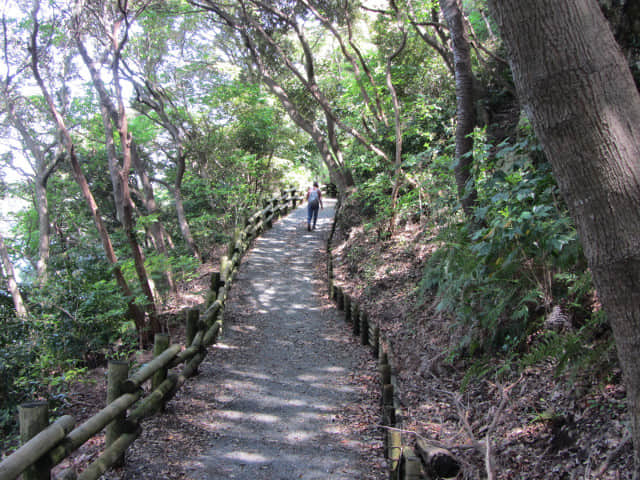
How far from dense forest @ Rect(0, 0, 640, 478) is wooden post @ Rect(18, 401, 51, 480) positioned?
340cm

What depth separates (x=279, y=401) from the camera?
6.32 metres

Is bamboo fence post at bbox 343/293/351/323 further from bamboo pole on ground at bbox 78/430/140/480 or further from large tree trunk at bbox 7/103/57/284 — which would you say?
large tree trunk at bbox 7/103/57/284

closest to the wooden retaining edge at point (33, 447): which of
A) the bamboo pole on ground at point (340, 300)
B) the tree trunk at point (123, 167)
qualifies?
the tree trunk at point (123, 167)

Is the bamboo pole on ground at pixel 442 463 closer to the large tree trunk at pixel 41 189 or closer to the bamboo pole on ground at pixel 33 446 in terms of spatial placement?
the bamboo pole on ground at pixel 33 446

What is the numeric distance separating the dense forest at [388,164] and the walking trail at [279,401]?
1468mm

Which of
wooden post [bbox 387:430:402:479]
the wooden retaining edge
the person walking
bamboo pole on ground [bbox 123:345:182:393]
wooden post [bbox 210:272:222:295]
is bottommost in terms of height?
wooden post [bbox 387:430:402:479]

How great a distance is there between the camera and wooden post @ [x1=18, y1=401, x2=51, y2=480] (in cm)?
316

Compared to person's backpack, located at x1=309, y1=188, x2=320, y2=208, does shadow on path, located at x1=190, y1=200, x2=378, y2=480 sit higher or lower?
lower

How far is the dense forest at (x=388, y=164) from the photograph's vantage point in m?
1.84

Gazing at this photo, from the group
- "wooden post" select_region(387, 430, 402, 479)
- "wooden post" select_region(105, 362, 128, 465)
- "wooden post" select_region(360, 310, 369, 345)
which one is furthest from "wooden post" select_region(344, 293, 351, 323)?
"wooden post" select_region(105, 362, 128, 465)

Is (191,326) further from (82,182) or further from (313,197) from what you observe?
(313,197)

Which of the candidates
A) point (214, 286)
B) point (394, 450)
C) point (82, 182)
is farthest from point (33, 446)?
point (82, 182)

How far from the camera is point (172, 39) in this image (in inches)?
668

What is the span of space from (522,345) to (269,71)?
1294 centimetres
